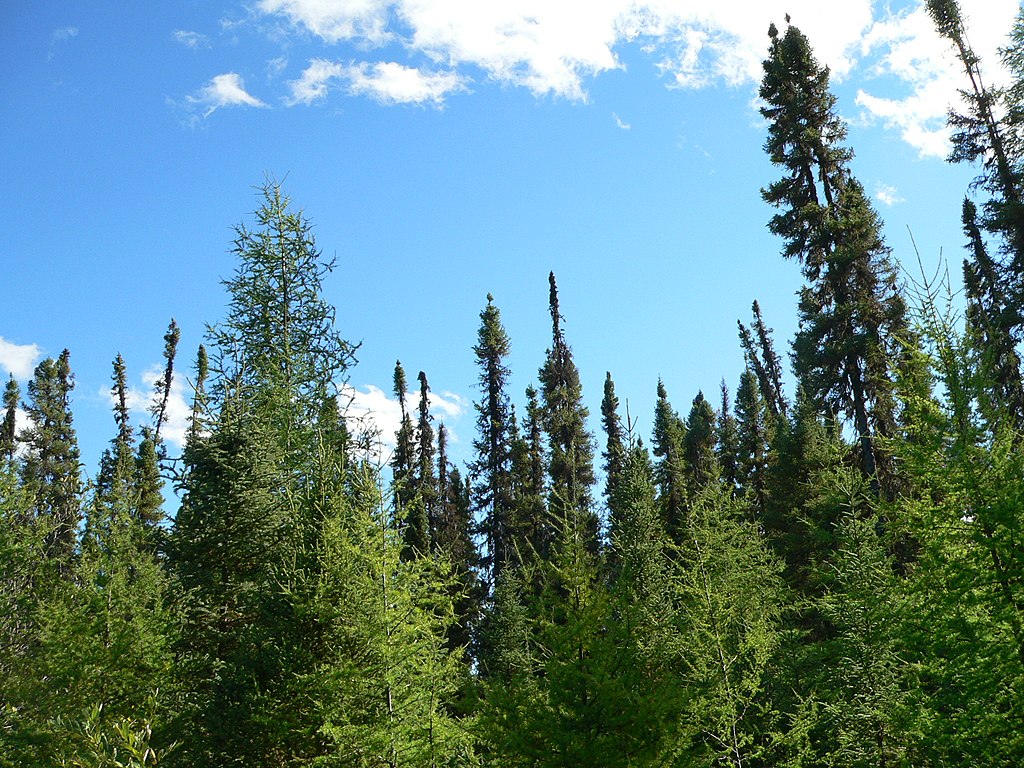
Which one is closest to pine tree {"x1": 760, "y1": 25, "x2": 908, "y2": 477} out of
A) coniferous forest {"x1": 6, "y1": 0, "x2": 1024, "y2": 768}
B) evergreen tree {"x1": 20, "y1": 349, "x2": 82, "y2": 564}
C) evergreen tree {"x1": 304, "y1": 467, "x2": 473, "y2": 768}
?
coniferous forest {"x1": 6, "y1": 0, "x2": 1024, "y2": 768}

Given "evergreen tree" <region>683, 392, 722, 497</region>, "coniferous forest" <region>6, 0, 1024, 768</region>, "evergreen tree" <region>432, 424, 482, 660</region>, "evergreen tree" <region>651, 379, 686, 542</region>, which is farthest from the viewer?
"evergreen tree" <region>683, 392, 722, 497</region>

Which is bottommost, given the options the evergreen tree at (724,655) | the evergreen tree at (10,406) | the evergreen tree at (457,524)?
the evergreen tree at (724,655)

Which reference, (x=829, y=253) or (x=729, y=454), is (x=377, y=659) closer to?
(x=829, y=253)

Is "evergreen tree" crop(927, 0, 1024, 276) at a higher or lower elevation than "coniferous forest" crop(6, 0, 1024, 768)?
higher

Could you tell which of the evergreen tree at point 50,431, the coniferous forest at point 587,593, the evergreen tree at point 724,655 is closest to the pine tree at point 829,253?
the coniferous forest at point 587,593

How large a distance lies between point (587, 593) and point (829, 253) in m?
16.2

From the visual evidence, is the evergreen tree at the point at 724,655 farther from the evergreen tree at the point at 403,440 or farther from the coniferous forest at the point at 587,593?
the evergreen tree at the point at 403,440

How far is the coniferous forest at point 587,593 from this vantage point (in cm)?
934

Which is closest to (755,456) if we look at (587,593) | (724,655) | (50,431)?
(724,655)

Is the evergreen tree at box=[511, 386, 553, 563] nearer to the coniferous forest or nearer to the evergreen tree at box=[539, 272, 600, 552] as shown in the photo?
the evergreen tree at box=[539, 272, 600, 552]

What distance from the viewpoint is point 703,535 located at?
15930 mm

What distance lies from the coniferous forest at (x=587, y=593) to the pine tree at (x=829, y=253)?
0.29ft

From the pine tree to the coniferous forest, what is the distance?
0.29ft

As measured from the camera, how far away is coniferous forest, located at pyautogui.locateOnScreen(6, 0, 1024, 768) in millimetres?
9344
